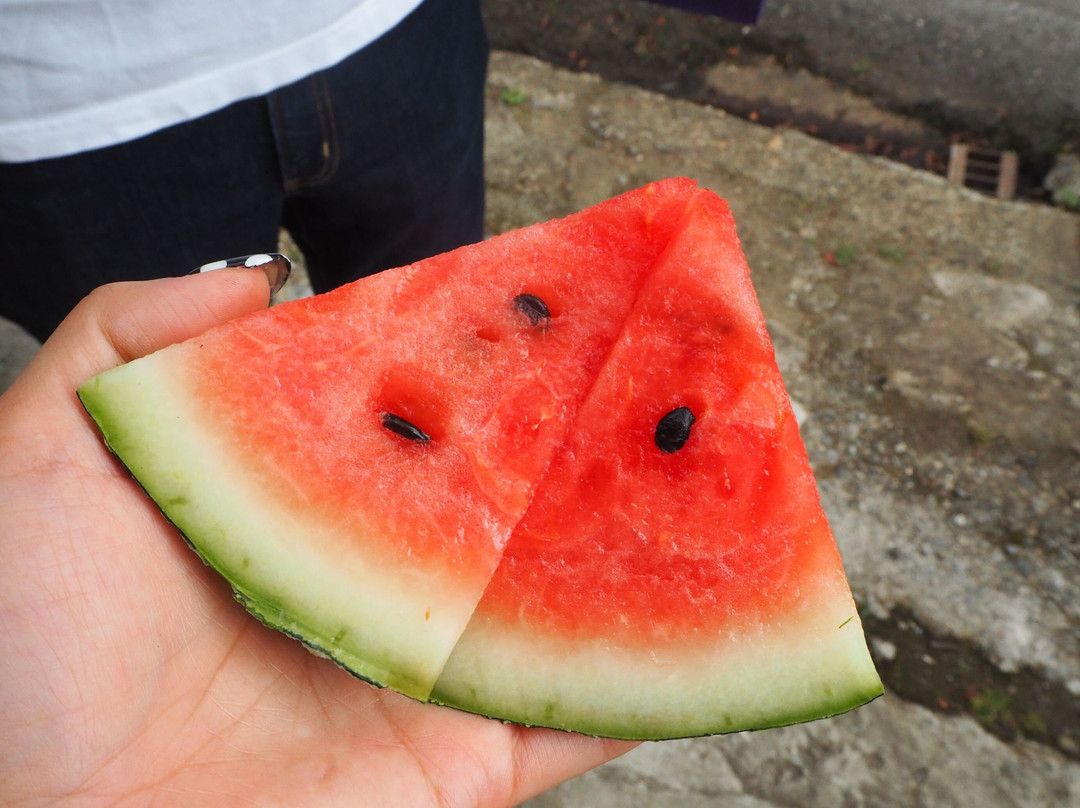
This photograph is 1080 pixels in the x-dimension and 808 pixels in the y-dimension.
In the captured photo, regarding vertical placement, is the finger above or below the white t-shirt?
below

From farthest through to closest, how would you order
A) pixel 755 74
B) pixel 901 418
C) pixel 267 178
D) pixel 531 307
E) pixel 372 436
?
1. pixel 755 74
2. pixel 901 418
3. pixel 267 178
4. pixel 531 307
5. pixel 372 436

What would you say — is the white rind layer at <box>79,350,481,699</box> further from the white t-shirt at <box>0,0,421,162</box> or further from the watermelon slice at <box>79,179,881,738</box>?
the white t-shirt at <box>0,0,421,162</box>

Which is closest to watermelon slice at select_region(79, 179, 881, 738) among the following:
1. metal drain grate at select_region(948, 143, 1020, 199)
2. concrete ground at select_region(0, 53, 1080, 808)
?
concrete ground at select_region(0, 53, 1080, 808)

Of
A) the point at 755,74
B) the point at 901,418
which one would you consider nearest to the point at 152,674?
the point at 901,418

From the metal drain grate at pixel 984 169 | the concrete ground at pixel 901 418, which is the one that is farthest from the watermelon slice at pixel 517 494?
the metal drain grate at pixel 984 169

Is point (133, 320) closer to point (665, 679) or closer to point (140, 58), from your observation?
point (140, 58)

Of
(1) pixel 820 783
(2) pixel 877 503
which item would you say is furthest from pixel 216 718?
(2) pixel 877 503
